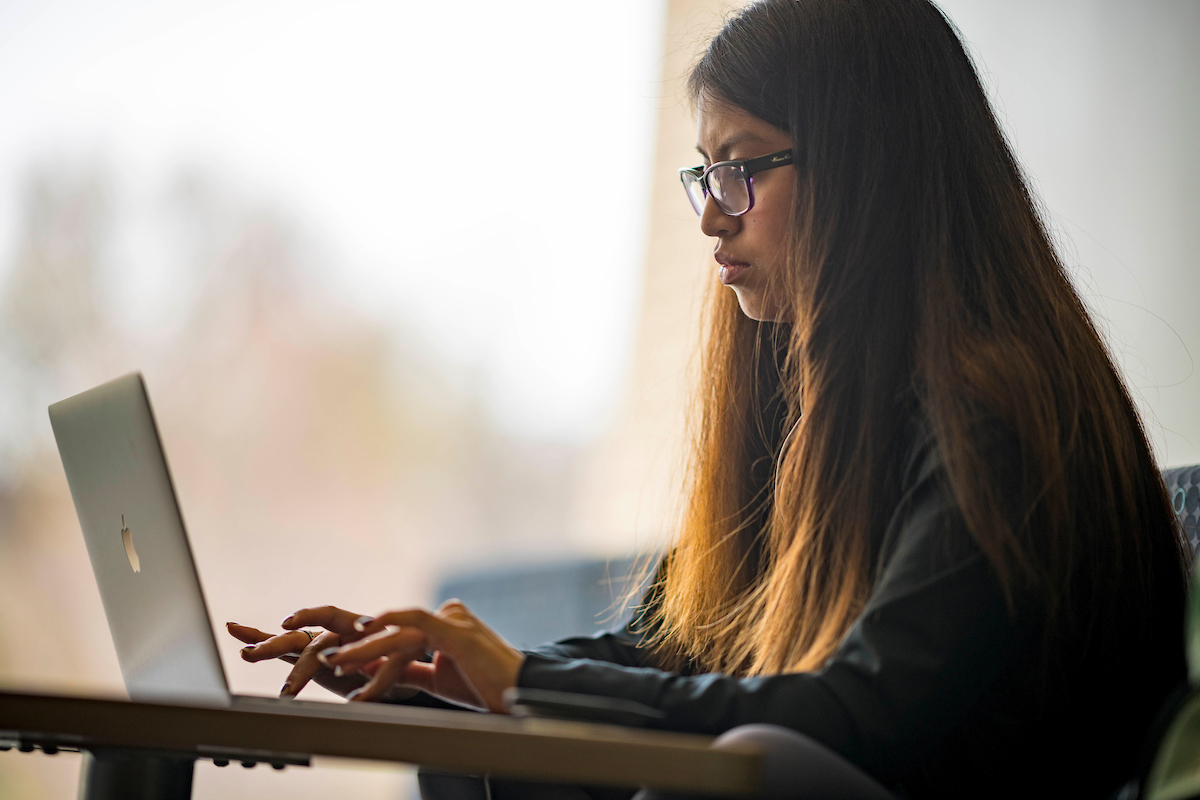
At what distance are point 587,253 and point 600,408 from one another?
0.45m

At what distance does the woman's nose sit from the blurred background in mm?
332

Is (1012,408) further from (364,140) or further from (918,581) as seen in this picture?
(364,140)

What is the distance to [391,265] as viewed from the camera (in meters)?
2.17

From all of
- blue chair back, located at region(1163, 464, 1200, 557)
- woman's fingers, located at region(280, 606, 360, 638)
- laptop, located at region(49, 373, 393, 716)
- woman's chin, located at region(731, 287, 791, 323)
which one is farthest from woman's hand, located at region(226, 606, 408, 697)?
blue chair back, located at region(1163, 464, 1200, 557)

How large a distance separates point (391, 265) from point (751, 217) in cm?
134

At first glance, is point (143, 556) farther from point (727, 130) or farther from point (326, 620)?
point (727, 130)

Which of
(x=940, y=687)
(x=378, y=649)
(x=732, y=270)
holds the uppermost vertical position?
(x=732, y=270)

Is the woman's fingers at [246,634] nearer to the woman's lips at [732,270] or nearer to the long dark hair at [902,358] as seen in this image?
the long dark hair at [902,358]

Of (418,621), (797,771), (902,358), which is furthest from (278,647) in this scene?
(902,358)

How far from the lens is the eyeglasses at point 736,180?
39.5 inches

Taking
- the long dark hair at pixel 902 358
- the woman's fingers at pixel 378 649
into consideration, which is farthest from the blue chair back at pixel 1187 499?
the woman's fingers at pixel 378 649

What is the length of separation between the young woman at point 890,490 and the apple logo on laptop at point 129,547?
0.19 meters

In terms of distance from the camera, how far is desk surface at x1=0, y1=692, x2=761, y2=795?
45cm

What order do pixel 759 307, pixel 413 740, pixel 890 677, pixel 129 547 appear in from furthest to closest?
pixel 759 307 → pixel 129 547 → pixel 890 677 → pixel 413 740
